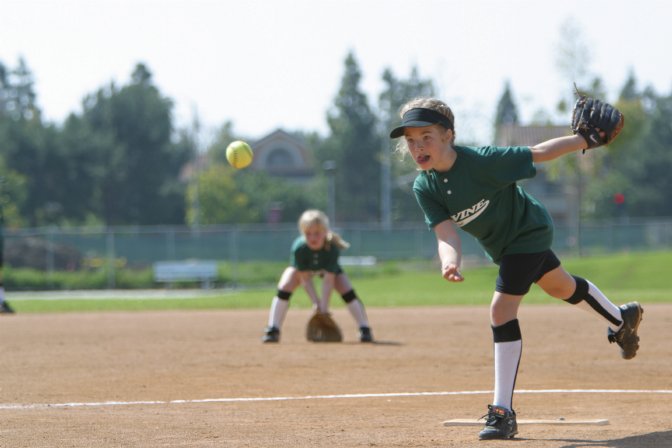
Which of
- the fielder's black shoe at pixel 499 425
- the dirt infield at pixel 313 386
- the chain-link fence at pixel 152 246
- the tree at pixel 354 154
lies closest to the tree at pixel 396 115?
the tree at pixel 354 154

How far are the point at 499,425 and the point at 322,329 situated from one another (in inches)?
240

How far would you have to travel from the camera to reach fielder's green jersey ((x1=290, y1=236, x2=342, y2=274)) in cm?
1159

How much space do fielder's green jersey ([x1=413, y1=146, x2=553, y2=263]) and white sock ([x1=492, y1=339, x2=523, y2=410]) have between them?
1.75 feet

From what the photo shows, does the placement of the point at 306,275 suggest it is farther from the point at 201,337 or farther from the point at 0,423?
the point at 0,423

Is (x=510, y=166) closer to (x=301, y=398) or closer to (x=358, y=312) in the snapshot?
(x=301, y=398)

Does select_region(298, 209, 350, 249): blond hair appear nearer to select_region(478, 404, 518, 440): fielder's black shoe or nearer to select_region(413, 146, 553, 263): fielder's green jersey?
select_region(413, 146, 553, 263): fielder's green jersey

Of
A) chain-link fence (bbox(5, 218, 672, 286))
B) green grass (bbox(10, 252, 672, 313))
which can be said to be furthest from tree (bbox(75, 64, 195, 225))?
green grass (bbox(10, 252, 672, 313))

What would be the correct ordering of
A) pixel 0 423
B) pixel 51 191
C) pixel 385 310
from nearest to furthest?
1. pixel 0 423
2. pixel 385 310
3. pixel 51 191

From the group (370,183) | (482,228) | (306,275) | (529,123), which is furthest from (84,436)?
(370,183)

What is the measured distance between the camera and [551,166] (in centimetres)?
3609

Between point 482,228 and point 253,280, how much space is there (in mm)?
26368

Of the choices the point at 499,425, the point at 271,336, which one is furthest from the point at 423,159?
the point at 271,336

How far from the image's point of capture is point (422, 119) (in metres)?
5.95

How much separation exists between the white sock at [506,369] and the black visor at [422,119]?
1.30 metres
